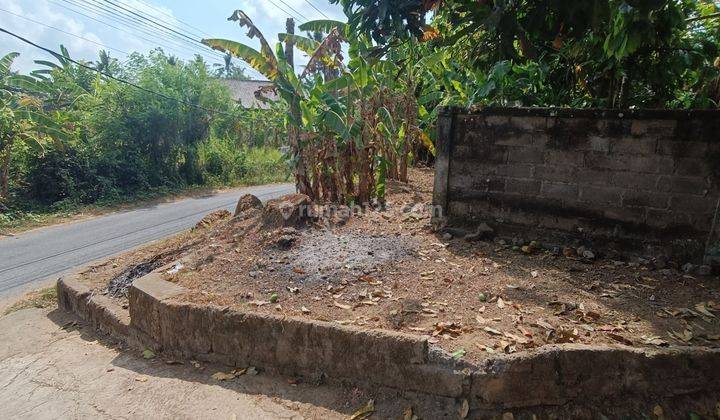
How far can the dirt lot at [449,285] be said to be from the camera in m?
2.67

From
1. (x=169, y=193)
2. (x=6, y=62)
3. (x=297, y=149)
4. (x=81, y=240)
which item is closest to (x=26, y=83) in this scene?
(x=6, y=62)

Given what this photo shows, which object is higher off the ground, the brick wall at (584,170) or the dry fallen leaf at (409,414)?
the brick wall at (584,170)

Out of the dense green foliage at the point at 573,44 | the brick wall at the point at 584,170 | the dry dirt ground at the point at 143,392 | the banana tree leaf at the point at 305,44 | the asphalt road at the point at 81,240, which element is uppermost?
the banana tree leaf at the point at 305,44

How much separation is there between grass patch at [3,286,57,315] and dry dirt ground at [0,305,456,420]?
1.27m

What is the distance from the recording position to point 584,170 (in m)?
3.89

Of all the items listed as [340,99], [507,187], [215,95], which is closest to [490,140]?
[507,187]

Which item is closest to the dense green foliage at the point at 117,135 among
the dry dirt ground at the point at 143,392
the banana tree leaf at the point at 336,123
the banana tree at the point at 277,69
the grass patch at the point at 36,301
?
the banana tree at the point at 277,69

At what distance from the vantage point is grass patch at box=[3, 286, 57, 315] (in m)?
5.04

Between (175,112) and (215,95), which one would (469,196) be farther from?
(215,95)

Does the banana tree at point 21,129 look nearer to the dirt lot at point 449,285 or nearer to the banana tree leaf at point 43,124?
the banana tree leaf at point 43,124

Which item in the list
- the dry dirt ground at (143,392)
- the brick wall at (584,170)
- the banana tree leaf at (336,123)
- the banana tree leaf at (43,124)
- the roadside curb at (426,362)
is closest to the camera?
the roadside curb at (426,362)

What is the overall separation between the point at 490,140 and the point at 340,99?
299 centimetres

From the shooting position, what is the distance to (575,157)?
3.92 metres

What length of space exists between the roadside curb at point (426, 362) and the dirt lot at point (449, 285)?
0.13m
